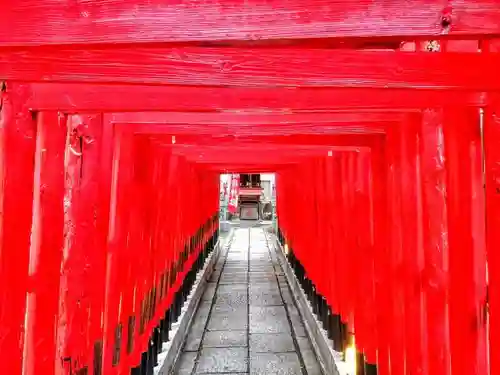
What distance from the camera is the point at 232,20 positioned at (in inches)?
41.4

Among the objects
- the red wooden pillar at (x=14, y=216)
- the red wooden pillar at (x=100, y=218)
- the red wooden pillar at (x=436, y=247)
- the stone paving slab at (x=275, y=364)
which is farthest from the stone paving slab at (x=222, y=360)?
the red wooden pillar at (x=14, y=216)

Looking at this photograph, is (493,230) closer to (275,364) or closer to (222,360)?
(275,364)

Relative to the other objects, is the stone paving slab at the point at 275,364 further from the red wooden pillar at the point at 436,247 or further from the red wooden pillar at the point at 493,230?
the red wooden pillar at the point at 493,230

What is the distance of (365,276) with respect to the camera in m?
3.02

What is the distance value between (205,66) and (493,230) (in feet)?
3.54

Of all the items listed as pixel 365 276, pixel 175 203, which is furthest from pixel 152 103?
pixel 175 203

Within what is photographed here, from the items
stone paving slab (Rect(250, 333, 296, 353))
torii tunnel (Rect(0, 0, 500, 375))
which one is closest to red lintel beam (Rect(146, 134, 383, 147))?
torii tunnel (Rect(0, 0, 500, 375))

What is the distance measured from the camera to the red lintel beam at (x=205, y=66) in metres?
1.19

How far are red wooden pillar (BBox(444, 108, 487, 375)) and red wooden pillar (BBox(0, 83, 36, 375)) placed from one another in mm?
1629

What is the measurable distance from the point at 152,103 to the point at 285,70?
0.61 metres

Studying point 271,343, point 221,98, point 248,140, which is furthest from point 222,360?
point 221,98

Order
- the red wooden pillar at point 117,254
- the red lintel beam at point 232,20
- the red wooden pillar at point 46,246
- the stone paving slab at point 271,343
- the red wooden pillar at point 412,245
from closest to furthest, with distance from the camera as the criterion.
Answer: the red lintel beam at point 232,20 < the red wooden pillar at point 46,246 < the red wooden pillar at point 412,245 < the red wooden pillar at point 117,254 < the stone paving slab at point 271,343

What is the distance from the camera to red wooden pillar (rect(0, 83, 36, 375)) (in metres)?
1.42

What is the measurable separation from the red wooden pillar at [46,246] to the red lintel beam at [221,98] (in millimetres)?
141
